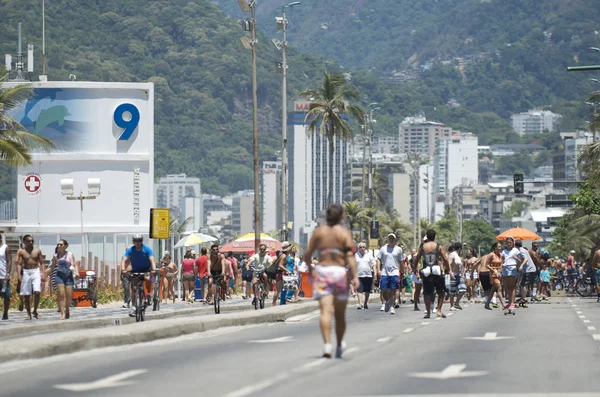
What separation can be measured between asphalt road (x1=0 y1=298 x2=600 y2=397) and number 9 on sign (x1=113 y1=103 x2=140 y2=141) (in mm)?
35581

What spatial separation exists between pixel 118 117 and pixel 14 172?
5.43 m

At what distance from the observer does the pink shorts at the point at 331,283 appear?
50.3 feet

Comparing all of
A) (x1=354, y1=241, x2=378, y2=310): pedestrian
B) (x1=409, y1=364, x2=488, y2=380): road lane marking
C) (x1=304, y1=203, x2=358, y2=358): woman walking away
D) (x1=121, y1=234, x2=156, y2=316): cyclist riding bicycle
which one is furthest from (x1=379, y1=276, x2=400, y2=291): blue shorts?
(x1=409, y1=364, x2=488, y2=380): road lane marking

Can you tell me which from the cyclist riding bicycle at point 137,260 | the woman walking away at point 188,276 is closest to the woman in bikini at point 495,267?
the cyclist riding bicycle at point 137,260

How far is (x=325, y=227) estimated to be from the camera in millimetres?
15633

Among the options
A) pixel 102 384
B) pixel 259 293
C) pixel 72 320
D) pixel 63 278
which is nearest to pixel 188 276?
pixel 259 293

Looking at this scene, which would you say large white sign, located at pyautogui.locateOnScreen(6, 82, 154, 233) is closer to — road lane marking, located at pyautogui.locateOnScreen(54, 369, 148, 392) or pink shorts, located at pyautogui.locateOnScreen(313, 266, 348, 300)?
pink shorts, located at pyautogui.locateOnScreen(313, 266, 348, 300)

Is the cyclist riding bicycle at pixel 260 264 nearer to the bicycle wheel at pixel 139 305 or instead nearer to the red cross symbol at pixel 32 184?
the bicycle wheel at pixel 139 305

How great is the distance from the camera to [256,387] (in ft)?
41.5

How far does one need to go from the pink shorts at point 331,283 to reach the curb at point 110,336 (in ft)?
12.8

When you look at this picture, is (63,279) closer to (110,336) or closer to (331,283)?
(110,336)

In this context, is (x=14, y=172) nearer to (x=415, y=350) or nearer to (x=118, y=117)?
(x=118, y=117)

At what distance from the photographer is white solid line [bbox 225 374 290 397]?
1211 cm

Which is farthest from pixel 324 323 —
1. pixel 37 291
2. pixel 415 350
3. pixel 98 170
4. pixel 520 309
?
pixel 98 170
